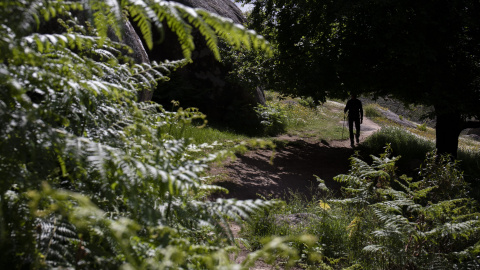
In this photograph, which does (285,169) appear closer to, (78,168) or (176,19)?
(78,168)

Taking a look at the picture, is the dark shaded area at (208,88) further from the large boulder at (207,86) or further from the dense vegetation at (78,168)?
the dense vegetation at (78,168)

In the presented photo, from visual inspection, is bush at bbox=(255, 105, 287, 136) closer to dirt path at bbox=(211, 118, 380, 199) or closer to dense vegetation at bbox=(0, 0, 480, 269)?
dirt path at bbox=(211, 118, 380, 199)

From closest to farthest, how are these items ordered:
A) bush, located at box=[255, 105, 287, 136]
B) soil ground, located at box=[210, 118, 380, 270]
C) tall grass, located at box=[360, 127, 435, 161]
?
soil ground, located at box=[210, 118, 380, 270]
tall grass, located at box=[360, 127, 435, 161]
bush, located at box=[255, 105, 287, 136]

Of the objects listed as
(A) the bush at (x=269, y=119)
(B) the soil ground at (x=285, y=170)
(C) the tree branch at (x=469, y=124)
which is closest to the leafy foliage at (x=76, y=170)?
(B) the soil ground at (x=285, y=170)

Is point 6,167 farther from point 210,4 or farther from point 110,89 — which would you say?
point 210,4

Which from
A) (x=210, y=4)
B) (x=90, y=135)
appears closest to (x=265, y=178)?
(x=90, y=135)

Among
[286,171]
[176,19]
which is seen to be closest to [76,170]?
[176,19]

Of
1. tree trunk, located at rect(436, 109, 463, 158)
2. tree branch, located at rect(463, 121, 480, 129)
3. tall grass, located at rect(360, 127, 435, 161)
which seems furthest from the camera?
tall grass, located at rect(360, 127, 435, 161)

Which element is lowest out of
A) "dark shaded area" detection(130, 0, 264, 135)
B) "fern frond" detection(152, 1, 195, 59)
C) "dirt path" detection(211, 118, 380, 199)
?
"dirt path" detection(211, 118, 380, 199)

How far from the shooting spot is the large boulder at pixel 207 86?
11969mm

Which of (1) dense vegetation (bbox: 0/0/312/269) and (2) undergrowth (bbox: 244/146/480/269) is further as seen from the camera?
(2) undergrowth (bbox: 244/146/480/269)

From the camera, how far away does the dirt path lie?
6727mm

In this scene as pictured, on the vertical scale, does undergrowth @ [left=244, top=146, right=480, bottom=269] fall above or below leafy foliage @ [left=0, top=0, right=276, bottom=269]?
below

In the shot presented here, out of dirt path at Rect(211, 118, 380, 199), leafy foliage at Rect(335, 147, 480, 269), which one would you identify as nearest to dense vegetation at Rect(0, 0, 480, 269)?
leafy foliage at Rect(335, 147, 480, 269)
